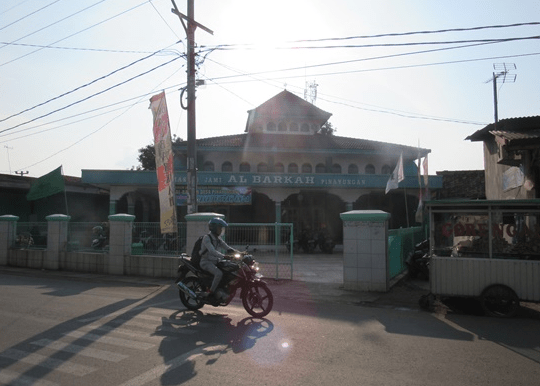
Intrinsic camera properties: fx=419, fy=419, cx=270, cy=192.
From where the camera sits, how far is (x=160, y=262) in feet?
40.4

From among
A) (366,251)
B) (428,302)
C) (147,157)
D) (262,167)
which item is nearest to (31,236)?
(366,251)

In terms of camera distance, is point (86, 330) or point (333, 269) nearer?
point (86, 330)

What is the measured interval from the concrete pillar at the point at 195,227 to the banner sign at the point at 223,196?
31.7 feet

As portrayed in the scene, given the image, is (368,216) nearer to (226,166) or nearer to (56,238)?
(56,238)

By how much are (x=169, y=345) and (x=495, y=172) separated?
16.4m

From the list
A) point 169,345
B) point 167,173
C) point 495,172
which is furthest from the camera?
point 495,172

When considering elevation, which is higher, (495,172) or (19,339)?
(495,172)

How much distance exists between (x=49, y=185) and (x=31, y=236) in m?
2.06

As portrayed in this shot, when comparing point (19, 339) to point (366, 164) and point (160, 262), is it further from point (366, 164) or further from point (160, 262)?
point (366, 164)

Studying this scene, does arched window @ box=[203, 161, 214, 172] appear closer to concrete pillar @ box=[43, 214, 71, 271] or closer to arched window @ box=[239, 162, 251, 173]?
arched window @ box=[239, 162, 251, 173]

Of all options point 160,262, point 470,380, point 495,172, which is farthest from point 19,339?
point 495,172

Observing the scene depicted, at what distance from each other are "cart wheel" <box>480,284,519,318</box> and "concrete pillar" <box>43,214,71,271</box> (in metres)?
13.1

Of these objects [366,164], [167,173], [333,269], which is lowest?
[333,269]

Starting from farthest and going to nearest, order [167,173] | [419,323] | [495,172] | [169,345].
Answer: [495,172]
[167,173]
[419,323]
[169,345]
